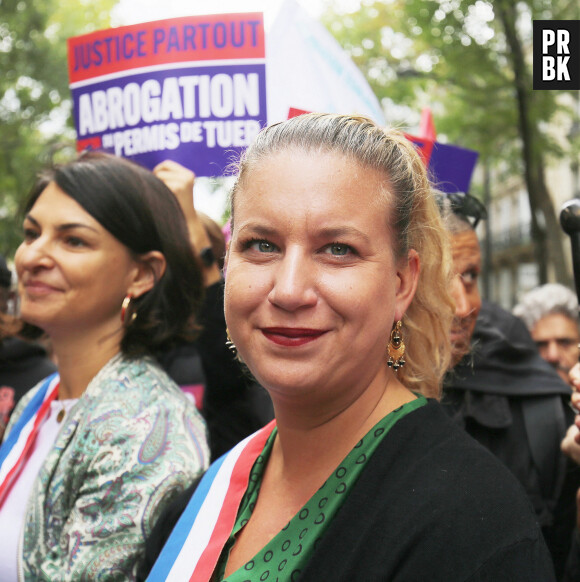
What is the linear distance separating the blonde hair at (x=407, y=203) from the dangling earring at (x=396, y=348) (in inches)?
4.8

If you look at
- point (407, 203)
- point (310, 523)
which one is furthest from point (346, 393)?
point (407, 203)

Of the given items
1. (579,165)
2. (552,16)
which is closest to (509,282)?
(579,165)

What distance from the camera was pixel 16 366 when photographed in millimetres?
3957

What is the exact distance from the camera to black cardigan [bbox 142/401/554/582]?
4.74 ft

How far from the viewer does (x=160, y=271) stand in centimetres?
276

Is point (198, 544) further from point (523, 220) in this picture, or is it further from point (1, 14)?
point (523, 220)

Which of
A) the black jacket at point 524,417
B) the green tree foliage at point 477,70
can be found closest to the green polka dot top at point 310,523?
the black jacket at point 524,417

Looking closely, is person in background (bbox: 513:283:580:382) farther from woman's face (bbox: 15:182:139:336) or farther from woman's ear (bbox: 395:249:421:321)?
woman's ear (bbox: 395:249:421:321)

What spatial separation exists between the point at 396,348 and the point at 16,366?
2671 millimetres

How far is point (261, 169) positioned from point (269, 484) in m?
0.79

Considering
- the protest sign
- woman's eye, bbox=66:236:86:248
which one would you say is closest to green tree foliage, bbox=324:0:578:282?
the protest sign

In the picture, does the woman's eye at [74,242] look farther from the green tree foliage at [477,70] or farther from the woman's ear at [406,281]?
the green tree foliage at [477,70]

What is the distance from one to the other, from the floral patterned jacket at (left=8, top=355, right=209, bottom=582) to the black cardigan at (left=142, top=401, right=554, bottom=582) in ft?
2.66

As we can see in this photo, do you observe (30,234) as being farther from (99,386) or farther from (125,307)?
(99,386)
